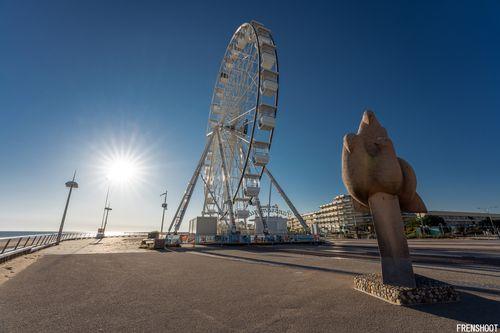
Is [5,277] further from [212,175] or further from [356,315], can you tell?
[212,175]

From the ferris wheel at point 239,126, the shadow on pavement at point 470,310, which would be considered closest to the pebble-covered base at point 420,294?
the shadow on pavement at point 470,310

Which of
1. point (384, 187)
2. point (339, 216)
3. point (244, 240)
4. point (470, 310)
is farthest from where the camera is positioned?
point (339, 216)

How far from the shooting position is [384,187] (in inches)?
239

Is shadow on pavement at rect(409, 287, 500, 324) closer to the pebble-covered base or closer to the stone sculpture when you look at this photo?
the pebble-covered base

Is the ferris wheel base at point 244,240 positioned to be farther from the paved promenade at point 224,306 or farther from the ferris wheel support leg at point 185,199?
the paved promenade at point 224,306

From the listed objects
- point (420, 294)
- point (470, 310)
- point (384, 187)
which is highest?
point (384, 187)

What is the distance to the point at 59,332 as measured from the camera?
379 centimetres

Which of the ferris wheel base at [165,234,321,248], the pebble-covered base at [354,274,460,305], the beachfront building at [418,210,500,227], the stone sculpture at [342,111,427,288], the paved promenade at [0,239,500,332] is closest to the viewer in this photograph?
the paved promenade at [0,239,500,332]

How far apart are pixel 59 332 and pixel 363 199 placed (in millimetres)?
7026

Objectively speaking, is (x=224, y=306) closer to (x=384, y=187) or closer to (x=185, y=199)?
(x=384, y=187)

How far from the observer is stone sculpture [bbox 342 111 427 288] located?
582 cm

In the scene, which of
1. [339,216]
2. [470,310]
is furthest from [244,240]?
[339,216]

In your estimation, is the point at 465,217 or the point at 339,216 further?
the point at 339,216

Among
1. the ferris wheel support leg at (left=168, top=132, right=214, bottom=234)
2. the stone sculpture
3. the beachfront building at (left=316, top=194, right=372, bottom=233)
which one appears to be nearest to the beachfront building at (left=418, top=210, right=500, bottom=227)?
the beachfront building at (left=316, top=194, right=372, bottom=233)
